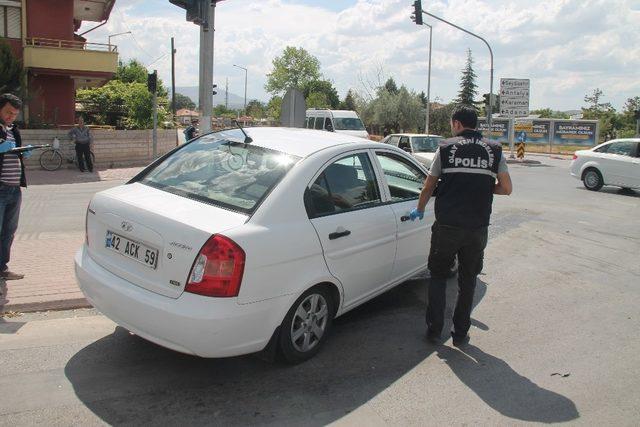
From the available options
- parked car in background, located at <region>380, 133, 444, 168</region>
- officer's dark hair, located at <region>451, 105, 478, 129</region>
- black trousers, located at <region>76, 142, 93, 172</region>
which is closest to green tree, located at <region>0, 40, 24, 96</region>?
black trousers, located at <region>76, 142, 93, 172</region>

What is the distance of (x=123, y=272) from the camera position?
3.80m

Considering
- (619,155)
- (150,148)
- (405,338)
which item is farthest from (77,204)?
(619,155)

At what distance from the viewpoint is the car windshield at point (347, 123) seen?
84.9ft

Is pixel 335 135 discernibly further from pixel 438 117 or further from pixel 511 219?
pixel 438 117

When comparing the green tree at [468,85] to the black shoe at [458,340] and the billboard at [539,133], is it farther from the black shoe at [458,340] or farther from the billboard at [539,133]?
the black shoe at [458,340]

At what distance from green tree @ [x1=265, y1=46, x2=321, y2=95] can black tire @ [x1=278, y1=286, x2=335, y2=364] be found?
286ft

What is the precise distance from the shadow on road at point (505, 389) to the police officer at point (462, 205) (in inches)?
11.7

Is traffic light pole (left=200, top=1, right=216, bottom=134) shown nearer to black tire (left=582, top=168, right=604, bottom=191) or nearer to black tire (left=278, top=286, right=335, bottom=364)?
black tire (left=278, top=286, right=335, bottom=364)

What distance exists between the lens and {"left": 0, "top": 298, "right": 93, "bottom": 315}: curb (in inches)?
196

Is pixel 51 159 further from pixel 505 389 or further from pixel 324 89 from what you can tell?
pixel 324 89

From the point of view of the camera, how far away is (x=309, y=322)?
4.15 m

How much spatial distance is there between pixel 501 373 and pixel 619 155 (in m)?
13.7

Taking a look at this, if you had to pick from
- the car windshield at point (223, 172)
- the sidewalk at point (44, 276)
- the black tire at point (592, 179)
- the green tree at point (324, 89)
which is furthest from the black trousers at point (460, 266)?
the green tree at point (324, 89)

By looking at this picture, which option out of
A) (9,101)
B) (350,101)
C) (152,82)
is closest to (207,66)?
(9,101)
